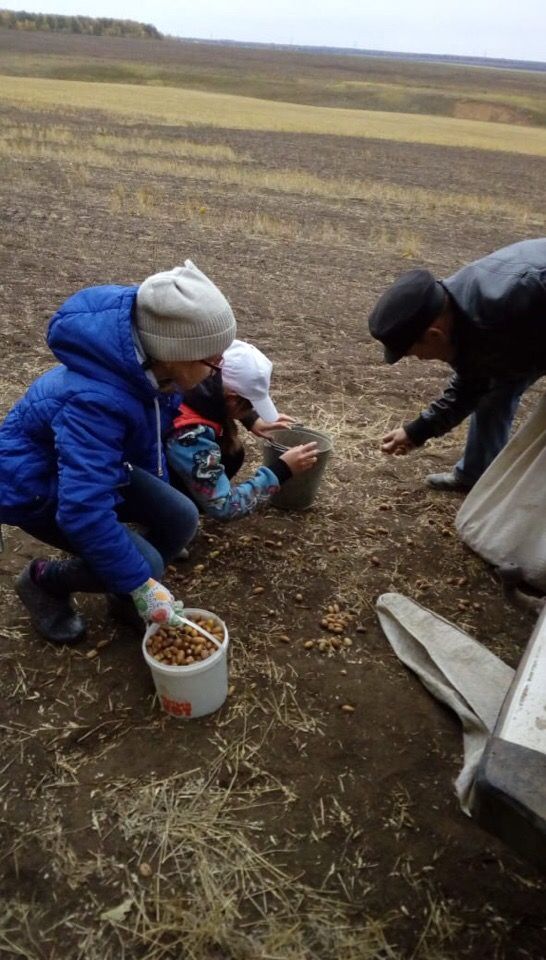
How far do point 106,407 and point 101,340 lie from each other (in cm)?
22

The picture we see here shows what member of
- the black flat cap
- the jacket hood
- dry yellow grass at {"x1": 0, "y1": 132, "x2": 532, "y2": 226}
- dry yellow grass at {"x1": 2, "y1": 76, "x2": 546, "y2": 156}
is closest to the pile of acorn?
the jacket hood

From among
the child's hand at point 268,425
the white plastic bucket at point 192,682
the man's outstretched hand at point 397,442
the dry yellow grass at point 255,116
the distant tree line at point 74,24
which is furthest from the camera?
the distant tree line at point 74,24

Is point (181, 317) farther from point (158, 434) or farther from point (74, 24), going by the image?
point (74, 24)

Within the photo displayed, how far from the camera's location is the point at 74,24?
306 feet

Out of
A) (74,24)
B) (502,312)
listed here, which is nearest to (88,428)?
(502,312)

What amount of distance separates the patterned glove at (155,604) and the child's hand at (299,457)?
1.01 metres

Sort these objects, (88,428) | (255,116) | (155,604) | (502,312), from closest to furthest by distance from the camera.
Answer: (88,428)
(155,604)
(502,312)
(255,116)

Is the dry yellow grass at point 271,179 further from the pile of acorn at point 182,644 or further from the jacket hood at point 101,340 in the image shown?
the pile of acorn at point 182,644

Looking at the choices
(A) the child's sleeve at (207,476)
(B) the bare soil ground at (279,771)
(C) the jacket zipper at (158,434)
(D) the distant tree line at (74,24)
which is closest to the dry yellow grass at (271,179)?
(B) the bare soil ground at (279,771)

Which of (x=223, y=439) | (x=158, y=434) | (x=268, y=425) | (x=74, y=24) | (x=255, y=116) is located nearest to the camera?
(x=158, y=434)

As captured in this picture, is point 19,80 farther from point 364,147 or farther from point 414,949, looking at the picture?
point 414,949

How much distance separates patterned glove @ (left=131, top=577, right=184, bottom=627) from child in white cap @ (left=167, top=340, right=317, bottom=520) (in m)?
0.62

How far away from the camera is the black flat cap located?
9.36ft

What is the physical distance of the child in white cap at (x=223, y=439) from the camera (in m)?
2.92
